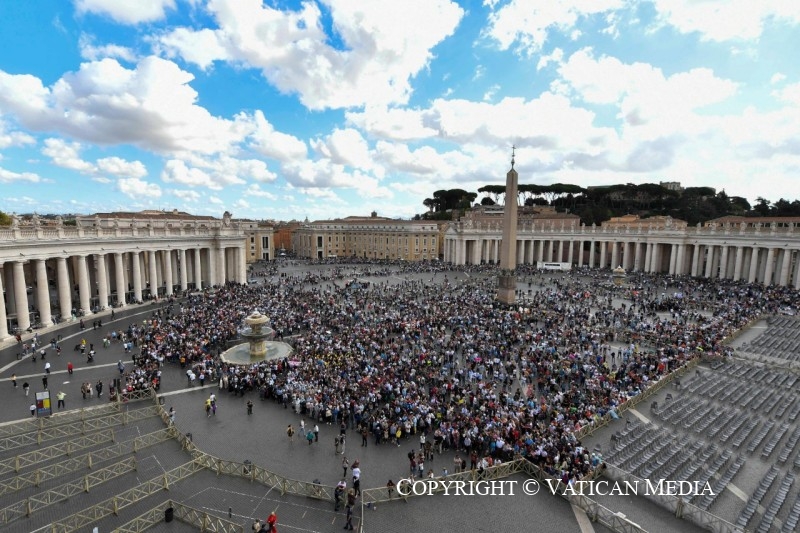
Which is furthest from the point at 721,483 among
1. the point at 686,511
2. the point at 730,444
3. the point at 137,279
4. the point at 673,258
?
the point at 673,258

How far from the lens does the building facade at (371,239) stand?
83.4 meters

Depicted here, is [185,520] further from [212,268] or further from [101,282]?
[212,268]

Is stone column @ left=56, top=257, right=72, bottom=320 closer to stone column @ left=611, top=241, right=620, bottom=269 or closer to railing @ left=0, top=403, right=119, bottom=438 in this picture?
railing @ left=0, top=403, right=119, bottom=438

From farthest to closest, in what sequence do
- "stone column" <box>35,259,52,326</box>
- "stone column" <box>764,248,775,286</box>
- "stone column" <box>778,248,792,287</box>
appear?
"stone column" <box>764,248,775,286</box> < "stone column" <box>778,248,792,287</box> < "stone column" <box>35,259,52,326</box>

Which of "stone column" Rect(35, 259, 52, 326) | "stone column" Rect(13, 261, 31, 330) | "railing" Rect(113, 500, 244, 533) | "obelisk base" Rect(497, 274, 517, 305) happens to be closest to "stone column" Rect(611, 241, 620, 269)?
"obelisk base" Rect(497, 274, 517, 305)

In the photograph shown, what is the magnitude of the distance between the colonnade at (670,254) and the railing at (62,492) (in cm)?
5529

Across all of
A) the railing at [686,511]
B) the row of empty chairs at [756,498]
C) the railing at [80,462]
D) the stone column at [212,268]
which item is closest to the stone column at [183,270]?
the stone column at [212,268]

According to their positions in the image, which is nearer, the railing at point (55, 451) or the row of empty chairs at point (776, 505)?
the row of empty chairs at point (776, 505)

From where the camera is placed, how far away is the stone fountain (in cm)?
2102

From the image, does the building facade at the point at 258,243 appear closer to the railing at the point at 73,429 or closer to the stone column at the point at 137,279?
the stone column at the point at 137,279

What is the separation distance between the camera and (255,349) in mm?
21562

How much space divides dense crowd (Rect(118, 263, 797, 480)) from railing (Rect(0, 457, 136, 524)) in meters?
5.91

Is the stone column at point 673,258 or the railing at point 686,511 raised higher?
the stone column at point 673,258

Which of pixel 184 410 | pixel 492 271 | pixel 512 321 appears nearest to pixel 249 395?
pixel 184 410
